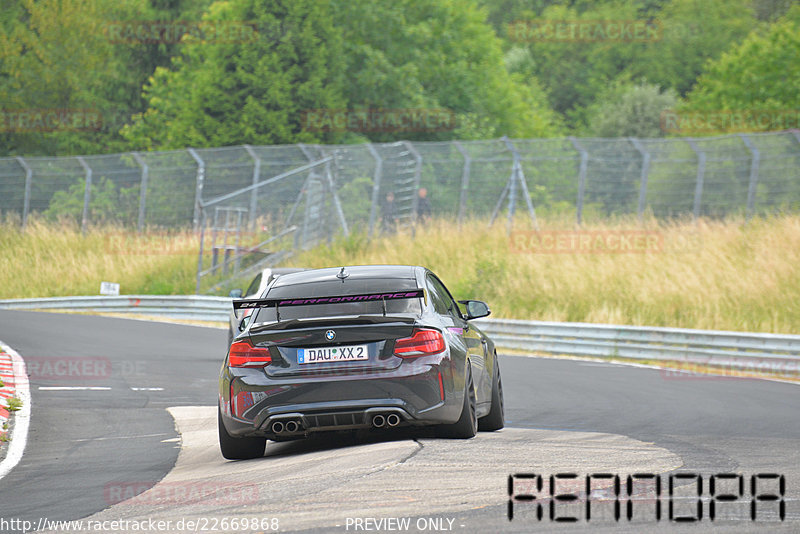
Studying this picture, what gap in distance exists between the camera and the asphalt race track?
21.3 ft

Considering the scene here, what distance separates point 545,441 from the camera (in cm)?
923

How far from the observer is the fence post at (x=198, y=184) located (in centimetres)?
→ 3291

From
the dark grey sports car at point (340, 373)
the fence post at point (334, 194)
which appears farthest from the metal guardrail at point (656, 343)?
the fence post at point (334, 194)

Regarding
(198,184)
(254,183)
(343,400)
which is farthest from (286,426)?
(254,183)

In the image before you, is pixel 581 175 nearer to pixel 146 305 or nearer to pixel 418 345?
pixel 146 305

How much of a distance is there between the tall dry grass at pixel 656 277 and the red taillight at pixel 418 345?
42.5 feet

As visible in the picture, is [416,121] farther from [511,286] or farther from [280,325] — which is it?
[280,325]

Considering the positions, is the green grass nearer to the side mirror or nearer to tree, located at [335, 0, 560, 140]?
the side mirror

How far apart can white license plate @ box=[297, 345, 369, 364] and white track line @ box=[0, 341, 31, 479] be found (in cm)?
237

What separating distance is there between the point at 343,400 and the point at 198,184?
25.5 m

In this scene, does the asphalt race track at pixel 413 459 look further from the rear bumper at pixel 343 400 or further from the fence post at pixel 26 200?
the fence post at pixel 26 200

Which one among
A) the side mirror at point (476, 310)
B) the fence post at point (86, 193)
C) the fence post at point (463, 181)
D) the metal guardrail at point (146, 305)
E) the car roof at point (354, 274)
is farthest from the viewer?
the fence post at point (86, 193)

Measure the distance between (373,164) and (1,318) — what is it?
10649mm

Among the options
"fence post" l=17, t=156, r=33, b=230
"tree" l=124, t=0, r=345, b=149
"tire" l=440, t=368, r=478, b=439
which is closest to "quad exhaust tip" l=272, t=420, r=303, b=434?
"tire" l=440, t=368, r=478, b=439
